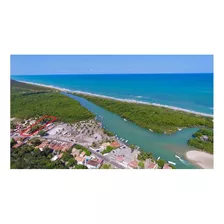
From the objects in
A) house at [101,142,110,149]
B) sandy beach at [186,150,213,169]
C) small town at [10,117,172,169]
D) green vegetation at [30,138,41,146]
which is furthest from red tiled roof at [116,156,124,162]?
green vegetation at [30,138,41,146]

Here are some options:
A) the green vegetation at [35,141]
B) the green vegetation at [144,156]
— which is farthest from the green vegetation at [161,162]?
the green vegetation at [35,141]

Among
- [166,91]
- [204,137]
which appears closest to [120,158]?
[204,137]

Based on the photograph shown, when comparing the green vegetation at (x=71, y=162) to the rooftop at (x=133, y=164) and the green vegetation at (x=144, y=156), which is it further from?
the green vegetation at (x=144, y=156)

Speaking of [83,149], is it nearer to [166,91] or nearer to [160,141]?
[160,141]

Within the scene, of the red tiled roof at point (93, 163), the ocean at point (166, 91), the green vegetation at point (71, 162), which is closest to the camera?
the green vegetation at point (71, 162)

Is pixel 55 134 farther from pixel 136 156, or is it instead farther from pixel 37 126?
pixel 136 156

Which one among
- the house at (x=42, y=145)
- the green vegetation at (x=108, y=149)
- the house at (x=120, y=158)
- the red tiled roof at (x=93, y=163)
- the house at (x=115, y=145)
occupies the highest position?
the house at (x=42, y=145)
